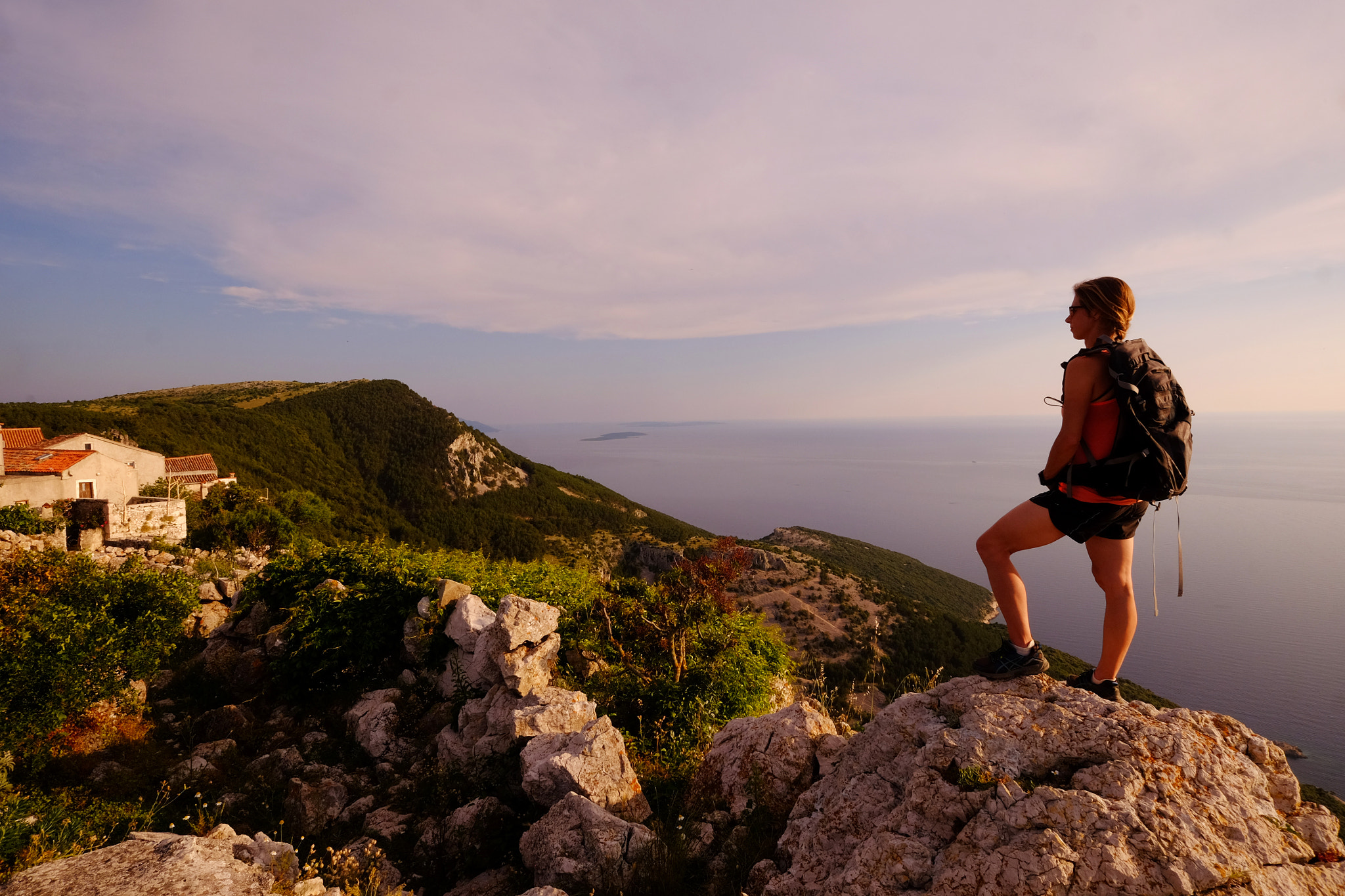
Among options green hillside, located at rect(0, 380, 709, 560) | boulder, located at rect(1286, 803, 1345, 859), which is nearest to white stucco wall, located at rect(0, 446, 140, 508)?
green hillside, located at rect(0, 380, 709, 560)

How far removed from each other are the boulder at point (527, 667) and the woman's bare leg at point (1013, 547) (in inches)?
221

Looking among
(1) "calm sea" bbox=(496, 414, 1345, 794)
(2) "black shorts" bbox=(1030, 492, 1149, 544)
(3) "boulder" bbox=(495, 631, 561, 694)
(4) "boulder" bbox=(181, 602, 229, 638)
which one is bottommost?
(1) "calm sea" bbox=(496, 414, 1345, 794)

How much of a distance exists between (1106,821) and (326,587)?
10.3m

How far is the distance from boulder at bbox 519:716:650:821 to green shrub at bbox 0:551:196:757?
20.4 feet

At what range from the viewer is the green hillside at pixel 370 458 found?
6431cm

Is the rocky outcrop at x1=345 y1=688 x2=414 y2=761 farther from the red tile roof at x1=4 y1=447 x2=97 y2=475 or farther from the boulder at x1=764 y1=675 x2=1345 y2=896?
the red tile roof at x1=4 y1=447 x2=97 y2=475

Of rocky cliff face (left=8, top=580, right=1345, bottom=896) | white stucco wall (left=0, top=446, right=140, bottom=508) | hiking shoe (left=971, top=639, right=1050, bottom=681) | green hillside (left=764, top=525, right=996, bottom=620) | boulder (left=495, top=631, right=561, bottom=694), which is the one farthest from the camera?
green hillside (left=764, top=525, right=996, bottom=620)

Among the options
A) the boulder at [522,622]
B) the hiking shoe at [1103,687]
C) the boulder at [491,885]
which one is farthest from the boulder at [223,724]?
the hiking shoe at [1103,687]

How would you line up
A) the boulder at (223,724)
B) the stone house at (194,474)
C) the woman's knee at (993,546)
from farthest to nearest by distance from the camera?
the stone house at (194,474), the boulder at (223,724), the woman's knee at (993,546)

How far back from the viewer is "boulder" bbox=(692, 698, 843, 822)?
16.5 feet

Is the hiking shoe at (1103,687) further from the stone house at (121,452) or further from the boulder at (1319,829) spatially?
the stone house at (121,452)

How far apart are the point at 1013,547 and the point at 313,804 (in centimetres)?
749

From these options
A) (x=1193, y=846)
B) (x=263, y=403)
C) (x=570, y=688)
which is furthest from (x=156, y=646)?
(x=263, y=403)

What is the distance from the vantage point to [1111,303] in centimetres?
361
